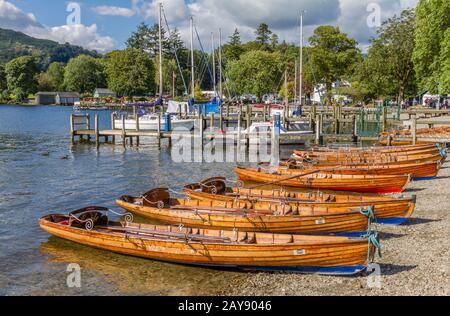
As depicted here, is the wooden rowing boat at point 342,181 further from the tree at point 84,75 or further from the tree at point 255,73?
the tree at point 84,75

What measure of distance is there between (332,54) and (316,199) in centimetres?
7332

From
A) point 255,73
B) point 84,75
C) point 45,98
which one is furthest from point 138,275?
point 84,75

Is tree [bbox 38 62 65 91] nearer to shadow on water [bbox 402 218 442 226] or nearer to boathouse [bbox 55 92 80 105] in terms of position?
boathouse [bbox 55 92 80 105]

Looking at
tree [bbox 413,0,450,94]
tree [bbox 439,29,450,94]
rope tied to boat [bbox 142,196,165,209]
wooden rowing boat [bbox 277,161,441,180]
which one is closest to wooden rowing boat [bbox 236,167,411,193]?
wooden rowing boat [bbox 277,161,441,180]

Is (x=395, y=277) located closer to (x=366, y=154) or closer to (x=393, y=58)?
(x=366, y=154)

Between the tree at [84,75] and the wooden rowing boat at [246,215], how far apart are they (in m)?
144

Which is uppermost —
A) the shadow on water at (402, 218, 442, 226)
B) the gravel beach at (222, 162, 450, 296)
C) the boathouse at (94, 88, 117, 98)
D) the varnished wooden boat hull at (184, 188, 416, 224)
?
the boathouse at (94, 88, 117, 98)

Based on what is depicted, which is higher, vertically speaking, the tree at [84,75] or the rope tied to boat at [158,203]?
the tree at [84,75]

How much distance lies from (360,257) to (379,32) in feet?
208

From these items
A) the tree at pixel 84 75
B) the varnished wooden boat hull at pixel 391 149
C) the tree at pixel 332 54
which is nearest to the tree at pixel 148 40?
the tree at pixel 84 75

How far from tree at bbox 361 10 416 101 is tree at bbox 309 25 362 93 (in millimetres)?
15652

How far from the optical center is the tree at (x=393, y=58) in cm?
6600

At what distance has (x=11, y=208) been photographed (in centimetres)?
2186

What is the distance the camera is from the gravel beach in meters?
11.1
